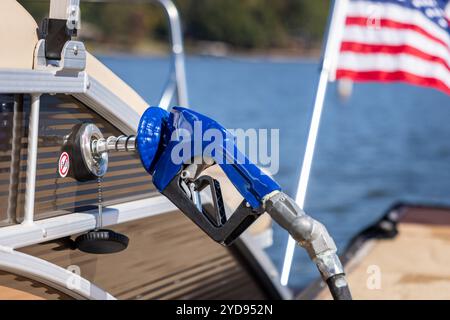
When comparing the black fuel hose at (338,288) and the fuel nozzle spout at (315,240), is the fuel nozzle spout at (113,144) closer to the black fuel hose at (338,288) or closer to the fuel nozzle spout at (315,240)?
the fuel nozzle spout at (315,240)

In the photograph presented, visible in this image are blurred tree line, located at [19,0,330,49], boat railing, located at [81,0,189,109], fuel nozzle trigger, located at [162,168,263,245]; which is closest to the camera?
fuel nozzle trigger, located at [162,168,263,245]

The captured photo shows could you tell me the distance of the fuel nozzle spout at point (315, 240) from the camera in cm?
169

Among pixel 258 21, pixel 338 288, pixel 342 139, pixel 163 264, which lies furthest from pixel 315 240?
pixel 258 21

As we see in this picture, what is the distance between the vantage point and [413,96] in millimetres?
41625

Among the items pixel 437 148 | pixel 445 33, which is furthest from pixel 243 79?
pixel 445 33

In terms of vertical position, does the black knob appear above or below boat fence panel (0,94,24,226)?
below

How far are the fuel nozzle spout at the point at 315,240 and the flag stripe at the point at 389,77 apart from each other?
1.91 metres

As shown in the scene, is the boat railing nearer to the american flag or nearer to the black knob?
the american flag

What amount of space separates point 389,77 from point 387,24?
0.22 meters

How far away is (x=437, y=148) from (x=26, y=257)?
22.1 metres

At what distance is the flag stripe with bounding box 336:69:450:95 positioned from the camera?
3.49 meters

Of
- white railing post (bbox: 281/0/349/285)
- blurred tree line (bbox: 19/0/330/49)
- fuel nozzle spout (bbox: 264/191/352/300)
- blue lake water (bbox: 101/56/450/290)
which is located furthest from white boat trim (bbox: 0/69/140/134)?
blurred tree line (bbox: 19/0/330/49)

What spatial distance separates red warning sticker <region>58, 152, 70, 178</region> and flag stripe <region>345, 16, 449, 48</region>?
1743 mm

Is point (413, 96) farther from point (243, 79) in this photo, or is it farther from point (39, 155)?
point (39, 155)
